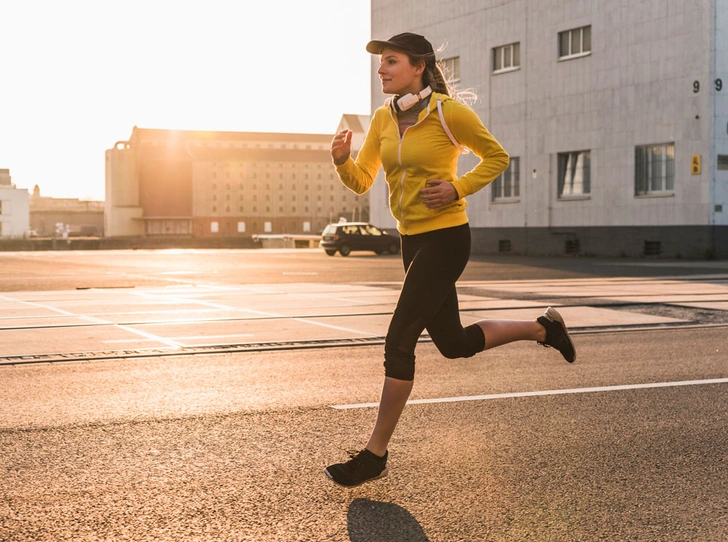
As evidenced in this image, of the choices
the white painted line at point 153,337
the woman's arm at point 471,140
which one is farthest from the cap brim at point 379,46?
the white painted line at point 153,337

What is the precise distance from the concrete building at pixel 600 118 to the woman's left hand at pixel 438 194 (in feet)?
96.8

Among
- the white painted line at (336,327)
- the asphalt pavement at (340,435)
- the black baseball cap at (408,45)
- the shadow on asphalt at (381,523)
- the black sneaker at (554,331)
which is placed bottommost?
the shadow on asphalt at (381,523)

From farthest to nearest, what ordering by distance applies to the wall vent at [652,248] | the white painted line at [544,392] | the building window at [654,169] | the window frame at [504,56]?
the window frame at [504,56]
the wall vent at [652,248]
the building window at [654,169]
the white painted line at [544,392]

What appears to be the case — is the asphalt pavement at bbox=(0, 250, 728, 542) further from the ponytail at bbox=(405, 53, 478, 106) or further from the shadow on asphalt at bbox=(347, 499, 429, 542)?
the ponytail at bbox=(405, 53, 478, 106)

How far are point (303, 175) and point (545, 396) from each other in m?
159

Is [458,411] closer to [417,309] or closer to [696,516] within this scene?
[417,309]

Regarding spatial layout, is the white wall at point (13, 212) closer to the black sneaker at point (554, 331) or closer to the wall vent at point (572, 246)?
the wall vent at point (572, 246)

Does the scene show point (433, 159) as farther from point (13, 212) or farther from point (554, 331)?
point (13, 212)

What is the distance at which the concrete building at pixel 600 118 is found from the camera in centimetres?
3170

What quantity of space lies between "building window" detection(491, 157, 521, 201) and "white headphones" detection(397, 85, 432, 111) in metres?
36.1

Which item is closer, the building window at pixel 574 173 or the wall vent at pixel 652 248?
the wall vent at pixel 652 248

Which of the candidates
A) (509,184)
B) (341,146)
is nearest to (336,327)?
(341,146)

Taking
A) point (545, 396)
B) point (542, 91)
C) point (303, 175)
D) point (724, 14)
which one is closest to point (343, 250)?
point (542, 91)

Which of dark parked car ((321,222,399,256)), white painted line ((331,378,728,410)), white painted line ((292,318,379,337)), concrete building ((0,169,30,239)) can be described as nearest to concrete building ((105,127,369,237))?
concrete building ((0,169,30,239))
